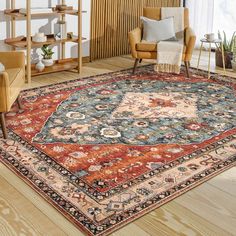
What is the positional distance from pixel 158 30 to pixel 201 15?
1784 millimetres

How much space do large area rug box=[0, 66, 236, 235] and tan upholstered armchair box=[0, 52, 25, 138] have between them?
0.80ft

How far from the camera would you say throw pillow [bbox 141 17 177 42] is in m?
5.51

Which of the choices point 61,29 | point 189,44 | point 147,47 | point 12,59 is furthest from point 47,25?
point 189,44

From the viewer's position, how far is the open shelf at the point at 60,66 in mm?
5125

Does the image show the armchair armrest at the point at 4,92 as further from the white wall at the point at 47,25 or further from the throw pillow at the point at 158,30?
the throw pillow at the point at 158,30

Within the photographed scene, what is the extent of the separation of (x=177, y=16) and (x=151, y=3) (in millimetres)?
1083

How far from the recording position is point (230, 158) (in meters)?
3.28

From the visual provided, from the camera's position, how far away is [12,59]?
4.04 meters

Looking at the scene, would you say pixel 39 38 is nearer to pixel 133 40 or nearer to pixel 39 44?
pixel 39 44

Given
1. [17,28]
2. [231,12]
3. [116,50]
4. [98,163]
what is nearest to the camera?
[98,163]

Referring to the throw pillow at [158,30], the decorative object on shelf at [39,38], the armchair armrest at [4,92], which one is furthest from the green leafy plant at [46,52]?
the armchair armrest at [4,92]

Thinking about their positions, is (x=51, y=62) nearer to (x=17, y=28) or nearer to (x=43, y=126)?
(x=17, y=28)

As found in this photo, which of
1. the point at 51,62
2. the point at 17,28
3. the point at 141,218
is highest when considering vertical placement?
the point at 17,28

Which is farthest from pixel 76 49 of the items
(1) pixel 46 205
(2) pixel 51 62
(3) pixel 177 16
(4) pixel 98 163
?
(1) pixel 46 205
